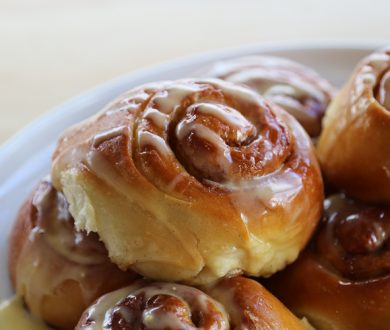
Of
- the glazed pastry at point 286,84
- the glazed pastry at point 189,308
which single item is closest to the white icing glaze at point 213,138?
the glazed pastry at point 189,308

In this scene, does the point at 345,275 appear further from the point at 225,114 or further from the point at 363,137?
the point at 225,114

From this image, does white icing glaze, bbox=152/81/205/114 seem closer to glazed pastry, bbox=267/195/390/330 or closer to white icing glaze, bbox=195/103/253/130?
white icing glaze, bbox=195/103/253/130

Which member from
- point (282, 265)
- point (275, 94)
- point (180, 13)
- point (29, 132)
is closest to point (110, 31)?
point (180, 13)

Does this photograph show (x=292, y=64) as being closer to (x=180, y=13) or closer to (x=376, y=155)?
(x=376, y=155)

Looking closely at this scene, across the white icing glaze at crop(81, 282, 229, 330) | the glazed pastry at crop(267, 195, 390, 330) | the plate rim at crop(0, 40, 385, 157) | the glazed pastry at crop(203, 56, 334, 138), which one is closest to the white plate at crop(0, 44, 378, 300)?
the plate rim at crop(0, 40, 385, 157)

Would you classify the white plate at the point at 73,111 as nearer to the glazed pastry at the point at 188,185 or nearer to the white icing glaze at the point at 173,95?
the glazed pastry at the point at 188,185

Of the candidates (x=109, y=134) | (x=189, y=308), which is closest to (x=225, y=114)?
(x=109, y=134)
